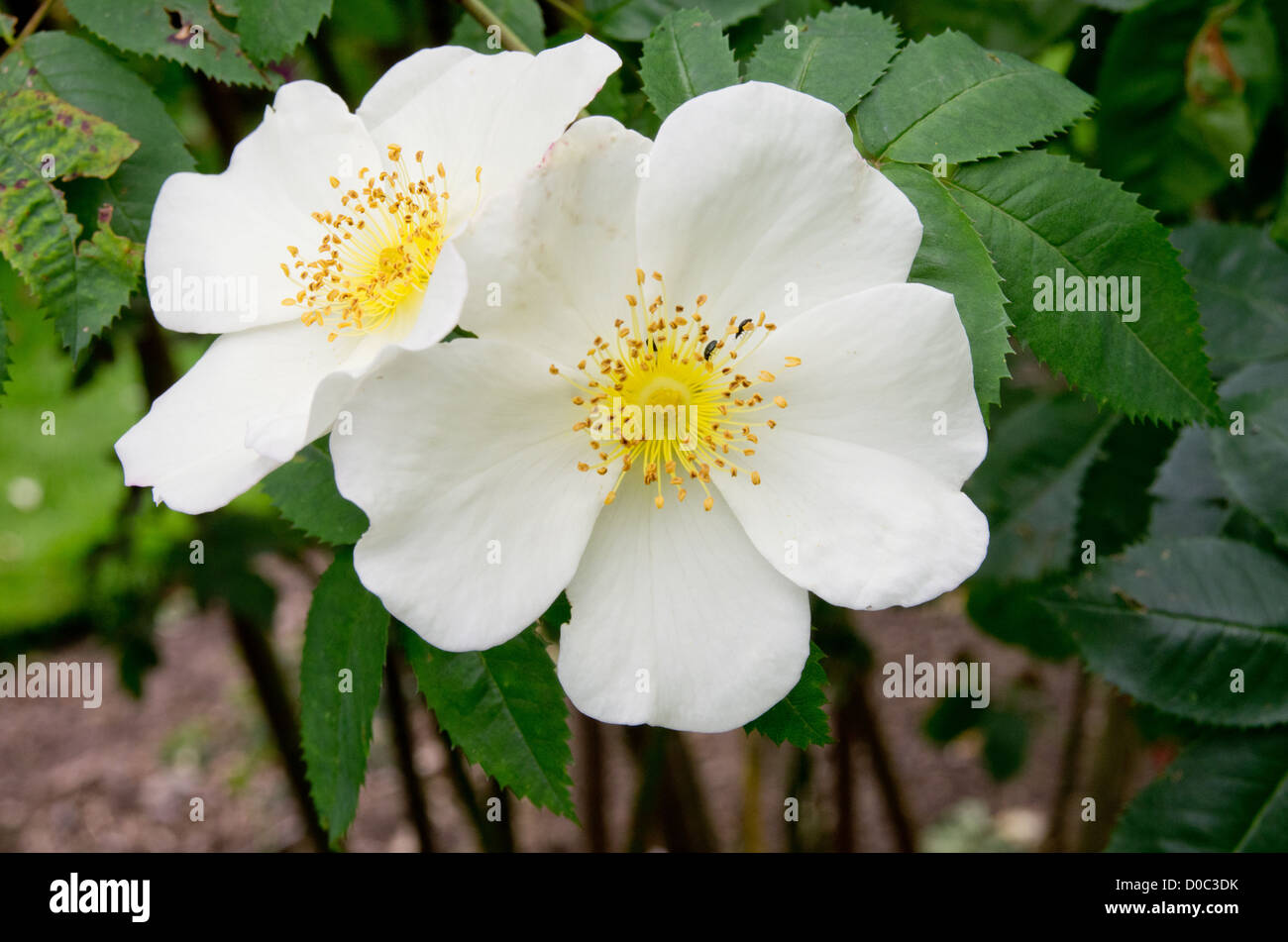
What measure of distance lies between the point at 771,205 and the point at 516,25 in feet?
1.87

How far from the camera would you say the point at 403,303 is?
1312 mm

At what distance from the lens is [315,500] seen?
1359 millimetres

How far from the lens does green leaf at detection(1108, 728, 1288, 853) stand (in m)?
1.46

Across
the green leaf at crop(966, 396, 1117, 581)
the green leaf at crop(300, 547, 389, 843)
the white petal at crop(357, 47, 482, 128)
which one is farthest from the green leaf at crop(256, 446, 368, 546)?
the green leaf at crop(966, 396, 1117, 581)

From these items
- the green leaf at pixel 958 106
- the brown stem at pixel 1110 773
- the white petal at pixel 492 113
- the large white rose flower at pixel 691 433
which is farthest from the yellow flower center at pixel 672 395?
the brown stem at pixel 1110 773

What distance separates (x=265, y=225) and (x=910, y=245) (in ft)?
2.61

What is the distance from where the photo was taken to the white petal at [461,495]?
3.34ft

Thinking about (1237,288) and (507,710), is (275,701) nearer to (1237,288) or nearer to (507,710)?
(507,710)

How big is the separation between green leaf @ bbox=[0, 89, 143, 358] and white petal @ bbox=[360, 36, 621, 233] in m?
0.34

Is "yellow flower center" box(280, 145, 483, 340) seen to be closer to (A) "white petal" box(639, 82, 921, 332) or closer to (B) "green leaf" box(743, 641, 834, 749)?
(A) "white petal" box(639, 82, 921, 332)

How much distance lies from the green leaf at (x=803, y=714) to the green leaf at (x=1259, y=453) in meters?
0.83

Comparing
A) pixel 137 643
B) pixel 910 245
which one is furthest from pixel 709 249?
pixel 137 643

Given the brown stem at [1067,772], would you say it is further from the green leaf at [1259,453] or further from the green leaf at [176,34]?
the green leaf at [176,34]

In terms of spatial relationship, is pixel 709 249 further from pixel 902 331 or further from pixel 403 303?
pixel 403 303
